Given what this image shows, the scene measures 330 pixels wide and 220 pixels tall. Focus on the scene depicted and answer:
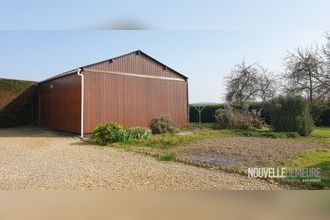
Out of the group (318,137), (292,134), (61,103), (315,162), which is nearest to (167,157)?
(315,162)

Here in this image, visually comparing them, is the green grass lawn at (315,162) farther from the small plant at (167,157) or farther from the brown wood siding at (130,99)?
the brown wood siding at (130,99)

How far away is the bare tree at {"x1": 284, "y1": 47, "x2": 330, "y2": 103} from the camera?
17587mm

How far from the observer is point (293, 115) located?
16.5 meters

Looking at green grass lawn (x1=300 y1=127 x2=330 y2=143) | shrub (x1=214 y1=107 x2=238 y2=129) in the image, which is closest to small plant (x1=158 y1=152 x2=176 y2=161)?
green grass lawn (x1=300 y1=127 x2=330 y2=143)

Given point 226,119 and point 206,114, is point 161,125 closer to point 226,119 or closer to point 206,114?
point 226,119

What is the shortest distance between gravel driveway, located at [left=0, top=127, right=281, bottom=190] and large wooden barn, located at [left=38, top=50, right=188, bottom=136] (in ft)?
16.6

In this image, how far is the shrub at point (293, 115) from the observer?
16.3 m

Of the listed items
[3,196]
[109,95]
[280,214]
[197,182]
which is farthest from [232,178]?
[109,95]

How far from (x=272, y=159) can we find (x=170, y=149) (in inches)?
135

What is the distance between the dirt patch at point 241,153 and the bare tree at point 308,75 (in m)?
6.16

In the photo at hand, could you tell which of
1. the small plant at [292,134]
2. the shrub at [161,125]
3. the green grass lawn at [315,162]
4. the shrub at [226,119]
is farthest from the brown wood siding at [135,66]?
the green grass lawn at [315,162]

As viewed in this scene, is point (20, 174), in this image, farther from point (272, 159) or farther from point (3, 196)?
point (272, 159)

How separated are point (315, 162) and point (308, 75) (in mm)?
10416

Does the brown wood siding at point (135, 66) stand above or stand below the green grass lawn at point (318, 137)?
above
